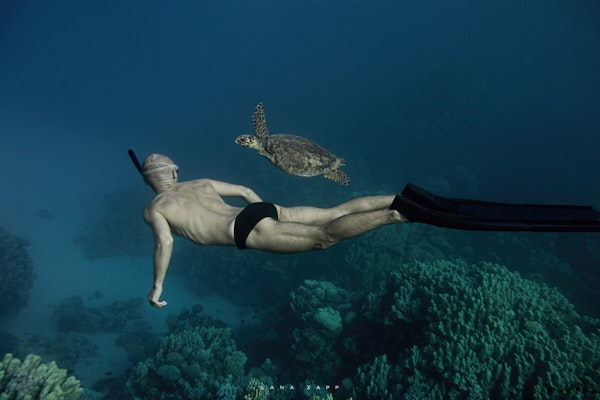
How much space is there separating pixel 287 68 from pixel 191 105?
2837 cm

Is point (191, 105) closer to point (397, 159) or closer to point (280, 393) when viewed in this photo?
point (397, 159)

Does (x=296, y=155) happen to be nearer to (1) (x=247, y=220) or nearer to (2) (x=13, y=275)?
(1) (x=247, y=220)

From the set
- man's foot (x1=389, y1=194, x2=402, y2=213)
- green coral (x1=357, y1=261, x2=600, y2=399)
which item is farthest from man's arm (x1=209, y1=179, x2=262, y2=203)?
green coral (x1=357, y1=261, x2=600, y2=399)

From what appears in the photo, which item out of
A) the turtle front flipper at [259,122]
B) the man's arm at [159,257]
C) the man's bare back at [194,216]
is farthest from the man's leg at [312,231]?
the turtle front flipper at [259,122]

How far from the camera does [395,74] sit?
2066 inches

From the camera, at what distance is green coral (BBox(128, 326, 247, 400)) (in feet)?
19.1

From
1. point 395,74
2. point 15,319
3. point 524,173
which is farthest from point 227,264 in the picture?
point 395,74

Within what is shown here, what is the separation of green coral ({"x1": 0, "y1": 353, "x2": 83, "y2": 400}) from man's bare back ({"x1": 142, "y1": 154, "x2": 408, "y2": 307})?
375 cm

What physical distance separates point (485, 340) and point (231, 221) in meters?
5.06

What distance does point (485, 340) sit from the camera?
16.1 feet

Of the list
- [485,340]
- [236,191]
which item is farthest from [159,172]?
[485,340]

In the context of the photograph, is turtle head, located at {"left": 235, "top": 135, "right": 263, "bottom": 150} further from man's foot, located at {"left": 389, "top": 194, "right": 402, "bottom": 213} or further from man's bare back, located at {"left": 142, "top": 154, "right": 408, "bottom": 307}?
man's foot, located at {"left": 389, "top": 194, "right": 402, "bottom": 213}

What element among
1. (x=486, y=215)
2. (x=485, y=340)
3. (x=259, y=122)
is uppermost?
(x=259, y=122)

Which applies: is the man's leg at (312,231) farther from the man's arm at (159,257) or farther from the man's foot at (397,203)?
the man's arm at (159,257)
